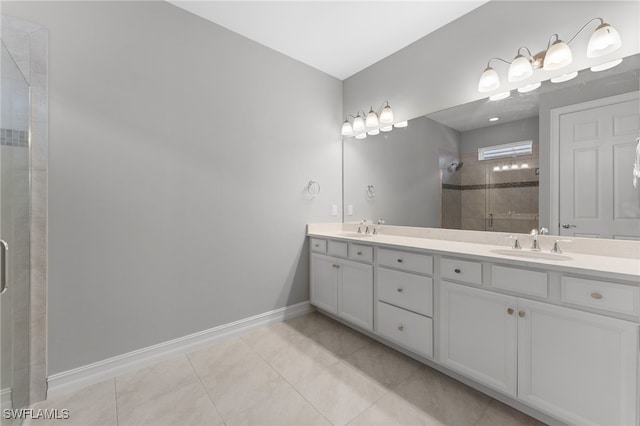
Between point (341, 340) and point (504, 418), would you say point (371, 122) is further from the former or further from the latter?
point (504, 418)

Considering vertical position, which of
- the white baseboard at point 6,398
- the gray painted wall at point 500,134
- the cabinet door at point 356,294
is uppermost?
the gray painted wall at point 500,134

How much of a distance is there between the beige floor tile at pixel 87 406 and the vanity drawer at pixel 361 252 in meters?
1.80

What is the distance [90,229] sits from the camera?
169 centimetres

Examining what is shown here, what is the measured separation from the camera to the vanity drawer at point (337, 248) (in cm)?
237

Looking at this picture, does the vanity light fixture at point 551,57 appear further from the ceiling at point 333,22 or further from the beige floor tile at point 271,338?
the beige floor tile at point 271,338

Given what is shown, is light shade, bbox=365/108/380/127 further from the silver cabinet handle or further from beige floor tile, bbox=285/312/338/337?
the silver cabinet handle

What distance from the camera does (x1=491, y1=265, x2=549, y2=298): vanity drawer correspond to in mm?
1293

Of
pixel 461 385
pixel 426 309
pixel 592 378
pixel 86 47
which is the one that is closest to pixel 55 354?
pixel 86 47

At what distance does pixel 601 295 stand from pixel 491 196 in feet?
3.17

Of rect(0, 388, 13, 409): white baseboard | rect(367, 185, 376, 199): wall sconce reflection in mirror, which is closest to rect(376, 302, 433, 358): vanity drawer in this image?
rect(367, 185, 376, 199): wall sconce reflection in mirror

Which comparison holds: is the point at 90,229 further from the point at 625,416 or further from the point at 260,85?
the point at 625,416

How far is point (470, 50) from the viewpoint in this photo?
2047 millimetres

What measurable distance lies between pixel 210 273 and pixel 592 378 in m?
2.35

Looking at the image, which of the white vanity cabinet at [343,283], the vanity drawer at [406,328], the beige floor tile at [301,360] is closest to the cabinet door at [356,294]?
the white vanity cabinet at [343,283]
